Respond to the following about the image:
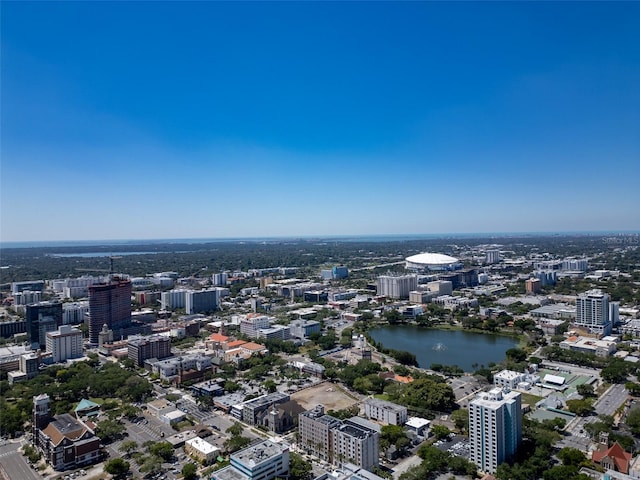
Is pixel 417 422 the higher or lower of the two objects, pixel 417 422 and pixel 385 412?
the lower

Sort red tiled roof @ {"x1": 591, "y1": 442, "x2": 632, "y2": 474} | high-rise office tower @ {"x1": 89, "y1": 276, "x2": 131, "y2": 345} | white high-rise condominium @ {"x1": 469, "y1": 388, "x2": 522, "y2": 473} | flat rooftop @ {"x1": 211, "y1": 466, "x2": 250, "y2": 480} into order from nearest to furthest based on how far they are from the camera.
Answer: flat rooftop @ {"x1": 211, "y1": 466, "x2": 250, "y2": 480}, red tiled roof @ {"x1": 591, "y1": 442, "x2": 632, "y2": 474}, white high-rise condominium @ {"x1": 469, "y1": 388, "x2": 522, "y2": 473}, high-rise office tower @ {"x1": 89, "y1": 276, "x2": 131, "y2": 345}

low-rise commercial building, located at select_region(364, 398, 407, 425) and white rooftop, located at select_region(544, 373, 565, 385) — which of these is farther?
white rooftop, located at select_region(544, 373, 565, 385)

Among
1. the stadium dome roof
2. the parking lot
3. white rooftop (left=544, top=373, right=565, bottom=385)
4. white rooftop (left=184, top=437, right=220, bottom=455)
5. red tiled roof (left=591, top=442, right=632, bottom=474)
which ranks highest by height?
the stadium dome roof

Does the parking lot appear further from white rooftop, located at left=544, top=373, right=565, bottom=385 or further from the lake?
the lake

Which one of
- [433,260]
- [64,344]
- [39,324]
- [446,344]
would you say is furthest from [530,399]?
[433,260]

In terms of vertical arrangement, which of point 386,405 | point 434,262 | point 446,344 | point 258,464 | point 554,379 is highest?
point 434,262

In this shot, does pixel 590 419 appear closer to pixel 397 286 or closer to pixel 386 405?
pixel 386 405

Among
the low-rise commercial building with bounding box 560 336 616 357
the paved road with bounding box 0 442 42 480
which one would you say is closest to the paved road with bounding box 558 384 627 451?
the low-rise commercial building with bounding box 560 336 616 357

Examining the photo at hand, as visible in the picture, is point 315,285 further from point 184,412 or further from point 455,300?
point 184,412
